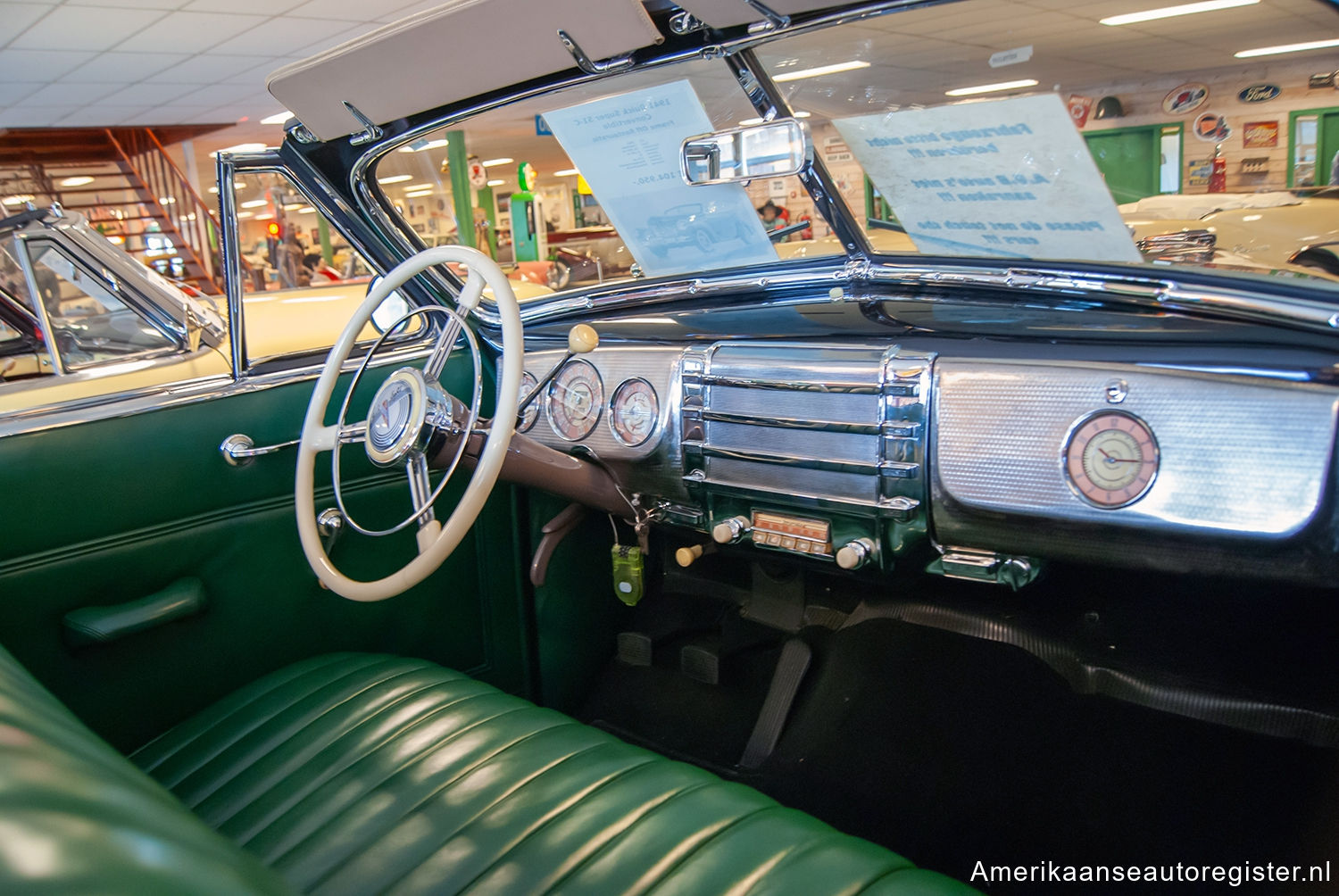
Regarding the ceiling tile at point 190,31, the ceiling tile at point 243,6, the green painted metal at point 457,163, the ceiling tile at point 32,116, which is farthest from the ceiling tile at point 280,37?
the green painted metal at point 457,163

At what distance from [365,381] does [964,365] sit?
4.16 feet

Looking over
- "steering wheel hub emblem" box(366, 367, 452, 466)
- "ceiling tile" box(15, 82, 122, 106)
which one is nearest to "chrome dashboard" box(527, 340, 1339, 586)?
"steering wheel hub emblem" box(366, 367, 452, 466)

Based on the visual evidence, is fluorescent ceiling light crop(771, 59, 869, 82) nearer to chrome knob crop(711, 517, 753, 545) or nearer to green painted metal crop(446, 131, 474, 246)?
green painted metal crop(446, 131, 474, 246)

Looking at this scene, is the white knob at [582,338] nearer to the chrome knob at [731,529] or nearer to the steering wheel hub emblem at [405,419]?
the steering wheel hub emblem at [405,419]

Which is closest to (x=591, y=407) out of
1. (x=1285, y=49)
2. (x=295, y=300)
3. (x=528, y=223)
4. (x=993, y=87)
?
(x=993, y=87)

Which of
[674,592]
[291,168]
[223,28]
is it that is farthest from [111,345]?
[223,28]

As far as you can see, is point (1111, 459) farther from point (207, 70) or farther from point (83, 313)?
point (207, 70)

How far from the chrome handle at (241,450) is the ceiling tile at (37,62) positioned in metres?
8.86

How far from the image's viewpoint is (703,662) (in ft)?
7.54

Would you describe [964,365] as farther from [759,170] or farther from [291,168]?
[291,168]

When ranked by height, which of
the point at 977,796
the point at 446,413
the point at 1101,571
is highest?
the point at 446,413

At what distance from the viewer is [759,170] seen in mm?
1777

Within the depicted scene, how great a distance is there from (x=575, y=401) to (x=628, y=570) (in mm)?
398

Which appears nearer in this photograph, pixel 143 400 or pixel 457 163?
pixel 143 400
